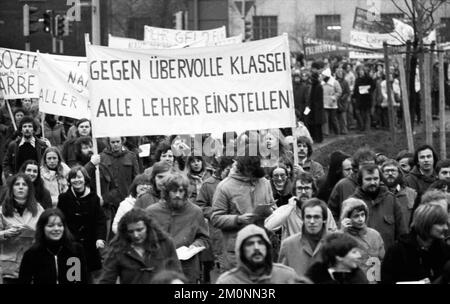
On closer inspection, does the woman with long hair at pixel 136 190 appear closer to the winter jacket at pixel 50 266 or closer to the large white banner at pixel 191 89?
the large white banner at pixel 191 89

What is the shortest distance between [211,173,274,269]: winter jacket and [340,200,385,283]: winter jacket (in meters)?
1.05

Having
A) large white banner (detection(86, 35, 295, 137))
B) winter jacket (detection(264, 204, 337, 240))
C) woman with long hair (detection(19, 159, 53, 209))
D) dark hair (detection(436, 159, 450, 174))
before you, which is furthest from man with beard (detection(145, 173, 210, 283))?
dark hair (detection(436, 159, 450, 174))

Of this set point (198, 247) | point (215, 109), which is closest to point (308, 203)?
point (198, 247)

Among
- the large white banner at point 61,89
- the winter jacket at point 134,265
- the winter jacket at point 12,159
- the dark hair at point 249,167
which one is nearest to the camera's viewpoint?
the winter jacket at point 134,265

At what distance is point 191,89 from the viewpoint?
1334 cm

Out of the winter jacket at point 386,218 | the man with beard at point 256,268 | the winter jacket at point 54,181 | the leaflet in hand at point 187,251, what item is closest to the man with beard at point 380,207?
the winter jacket at point 386,218

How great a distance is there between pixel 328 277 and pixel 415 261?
1.20m

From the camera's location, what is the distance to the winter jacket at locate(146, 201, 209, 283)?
1027cm

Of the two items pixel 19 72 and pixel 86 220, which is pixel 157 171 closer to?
pixel 86 220

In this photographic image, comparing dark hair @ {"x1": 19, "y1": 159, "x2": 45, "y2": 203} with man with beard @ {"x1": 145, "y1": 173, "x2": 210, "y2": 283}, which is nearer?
man with beard @ {"x1": 145, "y1": 173, "x2": 210, "y2": 283}

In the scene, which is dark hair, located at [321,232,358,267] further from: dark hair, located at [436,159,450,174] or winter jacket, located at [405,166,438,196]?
winter jacket, located at [405,166,438,196]

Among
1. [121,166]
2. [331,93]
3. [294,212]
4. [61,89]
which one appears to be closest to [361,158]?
[294,212]

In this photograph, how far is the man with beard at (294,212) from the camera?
10.6 meters

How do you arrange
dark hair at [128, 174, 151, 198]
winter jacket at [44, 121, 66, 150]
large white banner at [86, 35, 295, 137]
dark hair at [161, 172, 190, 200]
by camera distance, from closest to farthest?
1. dark hair at [161, 172, 190, 200]
2. dark hair at [128, 174, 151, 198]
3. large white banner at [86, 35, 295, 137]
4. winter jacket at [44, 121, 66, 150]
